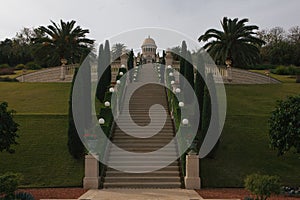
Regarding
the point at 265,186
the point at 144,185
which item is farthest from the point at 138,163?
the point at 265,186

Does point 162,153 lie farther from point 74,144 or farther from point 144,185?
A: point 74,144

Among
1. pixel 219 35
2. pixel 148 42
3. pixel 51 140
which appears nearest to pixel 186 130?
pixel 51 140

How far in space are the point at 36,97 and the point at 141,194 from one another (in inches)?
616

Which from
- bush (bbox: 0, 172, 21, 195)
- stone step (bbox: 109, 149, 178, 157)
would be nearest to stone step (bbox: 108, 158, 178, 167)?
stone step (bbox: 109, 149, 178, 157)

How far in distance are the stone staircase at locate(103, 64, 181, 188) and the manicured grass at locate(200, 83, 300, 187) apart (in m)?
1.45

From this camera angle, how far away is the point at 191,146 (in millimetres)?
13266

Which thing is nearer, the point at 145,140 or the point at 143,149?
the point at 143,149

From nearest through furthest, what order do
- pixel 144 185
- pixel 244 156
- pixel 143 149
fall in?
pixel 144 185 → pixel 244 156 → pixel 143 149

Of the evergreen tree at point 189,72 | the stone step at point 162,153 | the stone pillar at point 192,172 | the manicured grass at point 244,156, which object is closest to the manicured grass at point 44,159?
the stone step at point 162,153

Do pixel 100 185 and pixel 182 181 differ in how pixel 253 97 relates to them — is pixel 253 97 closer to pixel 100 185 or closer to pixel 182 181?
pixel 182 181

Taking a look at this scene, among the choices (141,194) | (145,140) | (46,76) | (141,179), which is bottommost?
(141,194)

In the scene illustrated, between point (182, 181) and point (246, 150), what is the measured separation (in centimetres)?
388

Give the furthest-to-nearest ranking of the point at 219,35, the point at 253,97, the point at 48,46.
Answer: the point at 48,46 → the point at 219,35 → the point at 253,97

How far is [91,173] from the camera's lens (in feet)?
42.2
